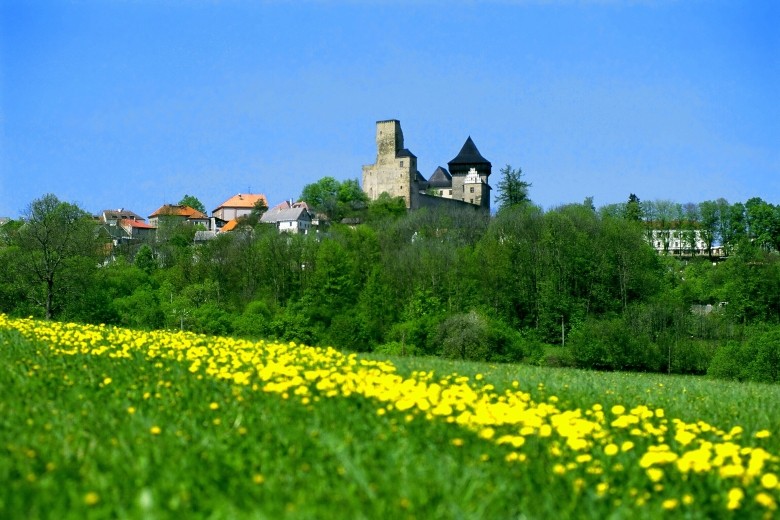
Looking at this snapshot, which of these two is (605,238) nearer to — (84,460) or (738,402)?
(738,402)

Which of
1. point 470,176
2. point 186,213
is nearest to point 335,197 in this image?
point 470,176

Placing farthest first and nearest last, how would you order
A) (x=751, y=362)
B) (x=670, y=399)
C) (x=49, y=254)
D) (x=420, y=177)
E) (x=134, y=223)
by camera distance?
(x=134, y=223), (x=420, y=177), (x=49, y=254), (x=751, y=362), (x=670, y=399)

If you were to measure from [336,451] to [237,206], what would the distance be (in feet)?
603

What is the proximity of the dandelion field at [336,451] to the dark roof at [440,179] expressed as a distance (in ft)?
492

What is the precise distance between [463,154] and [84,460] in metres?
156

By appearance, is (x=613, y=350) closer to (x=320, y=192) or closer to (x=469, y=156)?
(x=469, y=156)

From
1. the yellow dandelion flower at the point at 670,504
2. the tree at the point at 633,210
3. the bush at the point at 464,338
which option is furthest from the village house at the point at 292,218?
the yellow dandelion flower at the point at 670,504

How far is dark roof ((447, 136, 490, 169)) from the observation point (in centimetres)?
15900

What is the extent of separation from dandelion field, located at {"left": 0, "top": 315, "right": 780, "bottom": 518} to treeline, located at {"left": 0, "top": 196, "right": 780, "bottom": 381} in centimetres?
4418

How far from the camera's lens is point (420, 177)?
166000 millimetres

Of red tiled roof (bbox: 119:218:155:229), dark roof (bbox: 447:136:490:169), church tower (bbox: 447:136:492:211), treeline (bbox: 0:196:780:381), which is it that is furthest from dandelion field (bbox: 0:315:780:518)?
red tiled roof (bbox: 119:218:155:229)

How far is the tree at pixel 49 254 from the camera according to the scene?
195 feet

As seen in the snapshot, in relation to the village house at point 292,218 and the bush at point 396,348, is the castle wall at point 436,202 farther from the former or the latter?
the bush at point 396,348

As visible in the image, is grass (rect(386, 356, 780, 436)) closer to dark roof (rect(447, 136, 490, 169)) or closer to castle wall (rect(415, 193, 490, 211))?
castle wall (rect(415, 193, 490, 211))
